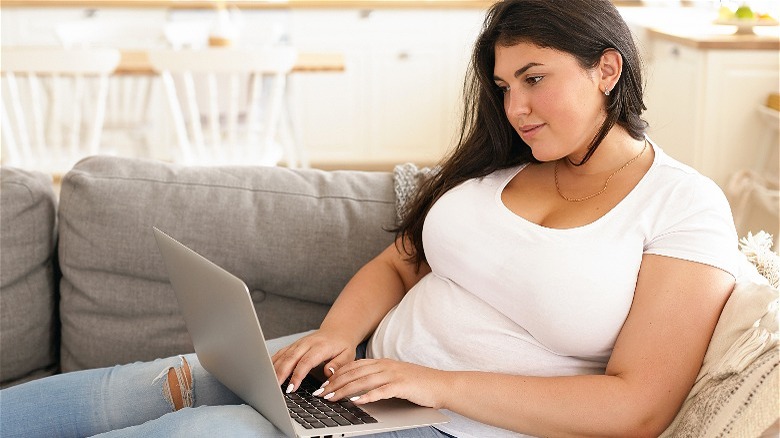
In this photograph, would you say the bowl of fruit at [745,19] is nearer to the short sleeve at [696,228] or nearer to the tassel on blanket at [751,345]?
the short sleeve at [696,228]

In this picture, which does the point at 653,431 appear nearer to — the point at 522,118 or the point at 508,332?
the point at 508,332

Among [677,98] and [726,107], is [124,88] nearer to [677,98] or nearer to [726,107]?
[677,98]

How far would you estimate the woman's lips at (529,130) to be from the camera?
4.48 feet

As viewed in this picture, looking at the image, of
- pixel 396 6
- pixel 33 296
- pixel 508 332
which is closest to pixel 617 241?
pixel 508 332

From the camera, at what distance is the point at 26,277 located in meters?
1.69

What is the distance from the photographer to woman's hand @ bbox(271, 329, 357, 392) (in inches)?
52.1

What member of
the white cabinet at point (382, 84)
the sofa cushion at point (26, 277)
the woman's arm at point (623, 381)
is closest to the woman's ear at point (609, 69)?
the woman's arm at point (623, 381)

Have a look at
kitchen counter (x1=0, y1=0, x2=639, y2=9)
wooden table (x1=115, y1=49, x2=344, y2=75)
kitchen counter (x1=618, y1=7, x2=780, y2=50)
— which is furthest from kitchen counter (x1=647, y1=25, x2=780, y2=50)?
kitchen counter (x1=0, y1=0, x2=639, y2=9)

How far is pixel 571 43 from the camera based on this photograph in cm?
131

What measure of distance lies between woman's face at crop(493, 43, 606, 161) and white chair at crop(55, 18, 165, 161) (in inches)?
113

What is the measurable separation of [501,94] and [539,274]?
1.18ft

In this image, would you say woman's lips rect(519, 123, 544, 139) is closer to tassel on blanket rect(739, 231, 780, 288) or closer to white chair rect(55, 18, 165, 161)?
tassel on blanket rect(739, 231, 780, 288)

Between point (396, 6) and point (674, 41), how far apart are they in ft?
5.63

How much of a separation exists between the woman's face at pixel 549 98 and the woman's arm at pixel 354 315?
335 millimetres
